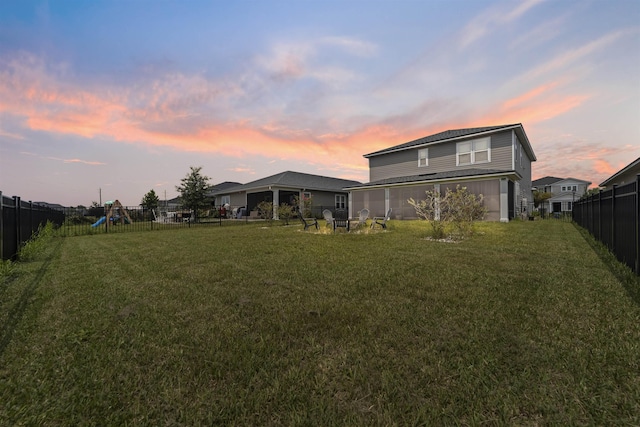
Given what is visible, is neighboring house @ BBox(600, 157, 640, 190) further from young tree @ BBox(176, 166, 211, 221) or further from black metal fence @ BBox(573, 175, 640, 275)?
young tree @ BBox(176, 166, 211, 221)

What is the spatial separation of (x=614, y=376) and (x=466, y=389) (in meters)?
1.15

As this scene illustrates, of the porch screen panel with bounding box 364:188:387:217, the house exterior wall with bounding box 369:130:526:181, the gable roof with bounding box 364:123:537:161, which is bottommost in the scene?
the porch screen panel with bounding box 364:188:387:217

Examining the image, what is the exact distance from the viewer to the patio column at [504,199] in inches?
618

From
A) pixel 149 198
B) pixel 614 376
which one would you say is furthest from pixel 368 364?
pixel 149 198

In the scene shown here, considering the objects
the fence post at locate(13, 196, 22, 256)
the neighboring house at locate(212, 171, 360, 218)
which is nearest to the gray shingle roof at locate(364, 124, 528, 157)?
the neighboring house at locate(212, 171, 360, 218)

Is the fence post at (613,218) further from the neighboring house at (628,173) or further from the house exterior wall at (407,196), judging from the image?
the house exterior wall at (407,196)

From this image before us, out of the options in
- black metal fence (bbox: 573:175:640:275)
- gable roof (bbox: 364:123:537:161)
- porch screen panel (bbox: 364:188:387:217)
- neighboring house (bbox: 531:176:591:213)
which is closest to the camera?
black metal fence (bbox: 573:175:640:275)

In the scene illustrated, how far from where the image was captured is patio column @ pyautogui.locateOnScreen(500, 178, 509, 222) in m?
15.7

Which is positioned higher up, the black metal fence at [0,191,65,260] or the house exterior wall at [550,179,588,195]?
the house exterior wall at [550,179,588,195]

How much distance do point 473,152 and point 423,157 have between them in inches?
143

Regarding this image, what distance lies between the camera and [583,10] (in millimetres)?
9109

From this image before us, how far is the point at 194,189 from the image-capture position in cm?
2295

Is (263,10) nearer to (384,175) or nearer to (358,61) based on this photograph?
(358,61)

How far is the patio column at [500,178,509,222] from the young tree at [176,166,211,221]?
2221 cm
